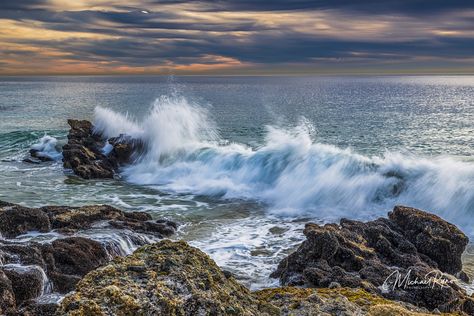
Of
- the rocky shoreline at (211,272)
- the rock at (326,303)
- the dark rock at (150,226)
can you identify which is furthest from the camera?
the dark rock at (150,226)

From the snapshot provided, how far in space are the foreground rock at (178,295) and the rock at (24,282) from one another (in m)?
4.48

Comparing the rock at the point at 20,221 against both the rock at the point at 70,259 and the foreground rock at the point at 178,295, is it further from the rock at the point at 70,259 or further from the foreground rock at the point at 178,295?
the foreground rock at the point at 178,295

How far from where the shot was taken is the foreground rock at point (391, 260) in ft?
25.1

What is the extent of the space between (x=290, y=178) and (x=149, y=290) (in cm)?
1949

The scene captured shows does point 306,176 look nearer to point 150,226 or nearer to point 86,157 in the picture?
point 150,226

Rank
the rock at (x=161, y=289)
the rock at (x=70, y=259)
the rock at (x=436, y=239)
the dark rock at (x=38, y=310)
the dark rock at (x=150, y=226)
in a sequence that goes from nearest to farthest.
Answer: the rock at (x=161, y=289)
the dark rock at (x=38, y=310)
the rock at (x=70, y=259)
the rock at (x=436, y=239)
the dark rock at (x=150, y=226)

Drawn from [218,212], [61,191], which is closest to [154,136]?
[61,191]

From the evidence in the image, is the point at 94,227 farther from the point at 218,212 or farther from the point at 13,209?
the point at 218,212

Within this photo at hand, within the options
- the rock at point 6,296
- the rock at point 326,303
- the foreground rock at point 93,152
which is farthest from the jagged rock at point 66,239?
the foreground rock at point 93,152

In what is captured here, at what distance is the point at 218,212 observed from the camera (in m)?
18.4

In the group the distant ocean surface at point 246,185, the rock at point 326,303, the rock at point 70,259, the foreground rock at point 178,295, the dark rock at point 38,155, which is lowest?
the dark rock at point 38,155

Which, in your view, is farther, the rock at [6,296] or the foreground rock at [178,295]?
the rock at [6,296]

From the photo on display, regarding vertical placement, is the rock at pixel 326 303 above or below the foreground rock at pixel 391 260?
above

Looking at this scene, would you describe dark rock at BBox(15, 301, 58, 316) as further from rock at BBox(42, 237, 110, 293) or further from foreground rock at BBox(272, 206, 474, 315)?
foreground rock at BBox(272, 206, 474, 315)
